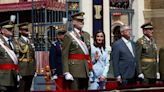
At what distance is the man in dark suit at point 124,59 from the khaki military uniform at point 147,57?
1.19 feet

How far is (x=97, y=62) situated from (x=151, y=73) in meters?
0.95

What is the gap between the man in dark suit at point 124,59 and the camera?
8.28 m

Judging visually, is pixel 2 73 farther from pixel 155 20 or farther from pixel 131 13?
pixel 155 20

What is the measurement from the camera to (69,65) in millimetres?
7746

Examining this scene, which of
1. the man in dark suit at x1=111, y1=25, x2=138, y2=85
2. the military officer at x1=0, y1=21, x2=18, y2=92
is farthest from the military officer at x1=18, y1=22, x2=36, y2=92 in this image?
the man in dark suit at x1=111, y1=25, x2=138, y2=85

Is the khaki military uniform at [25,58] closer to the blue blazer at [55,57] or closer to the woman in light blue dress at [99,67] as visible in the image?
the blue blazer at [55,57]

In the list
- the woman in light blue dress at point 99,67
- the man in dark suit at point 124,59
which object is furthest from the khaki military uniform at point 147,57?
the woman in light blue dress at point 99,67

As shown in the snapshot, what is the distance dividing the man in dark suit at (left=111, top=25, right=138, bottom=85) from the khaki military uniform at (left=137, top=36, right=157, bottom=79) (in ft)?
1.19

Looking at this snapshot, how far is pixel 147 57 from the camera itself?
8812 mm

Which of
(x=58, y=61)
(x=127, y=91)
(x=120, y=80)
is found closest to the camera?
(x=127, y=91)

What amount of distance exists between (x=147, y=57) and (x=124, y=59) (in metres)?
0.63

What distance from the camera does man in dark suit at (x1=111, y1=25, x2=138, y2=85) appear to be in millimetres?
8278

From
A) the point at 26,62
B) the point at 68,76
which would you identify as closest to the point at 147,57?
the point at 68,76

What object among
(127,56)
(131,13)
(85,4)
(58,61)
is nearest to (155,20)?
(131,13)
